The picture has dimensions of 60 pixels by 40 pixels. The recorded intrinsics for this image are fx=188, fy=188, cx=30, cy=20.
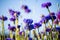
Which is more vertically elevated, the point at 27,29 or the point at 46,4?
the point at 46,4

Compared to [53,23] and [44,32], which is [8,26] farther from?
[53,23]

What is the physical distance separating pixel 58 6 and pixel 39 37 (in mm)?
249

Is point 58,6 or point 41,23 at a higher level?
point 58,6

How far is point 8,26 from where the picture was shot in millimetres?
1549

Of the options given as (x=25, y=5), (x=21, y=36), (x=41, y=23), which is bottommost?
(x=21, y=36)

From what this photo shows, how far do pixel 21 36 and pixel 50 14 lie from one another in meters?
0.29

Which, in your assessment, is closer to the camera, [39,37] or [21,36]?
[39,37]

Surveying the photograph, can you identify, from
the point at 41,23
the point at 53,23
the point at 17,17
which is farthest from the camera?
the point at 17,17

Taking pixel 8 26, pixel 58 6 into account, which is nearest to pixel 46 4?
pixel 58 6

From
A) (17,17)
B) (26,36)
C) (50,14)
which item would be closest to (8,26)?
(17,17)

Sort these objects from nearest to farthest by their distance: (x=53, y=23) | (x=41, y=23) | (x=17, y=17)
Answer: (x=53, y=23) → (x=41, y=23) → (x=17, y=17)

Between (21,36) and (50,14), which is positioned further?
(21,36)

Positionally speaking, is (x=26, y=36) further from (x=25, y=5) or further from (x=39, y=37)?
(x=25, y=5)

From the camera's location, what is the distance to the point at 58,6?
129 cm
